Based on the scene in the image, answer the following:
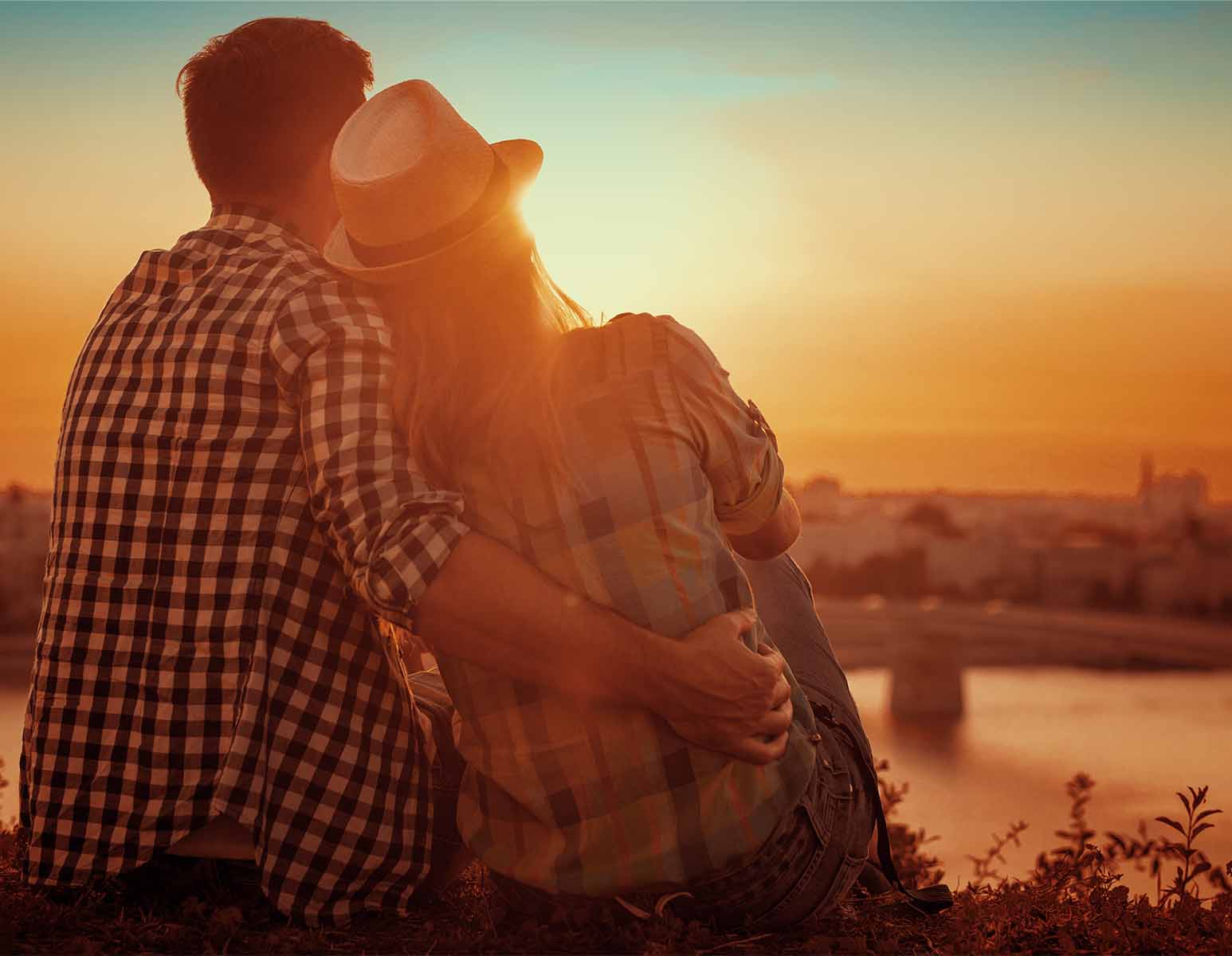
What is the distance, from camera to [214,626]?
Answer: 1.58 m

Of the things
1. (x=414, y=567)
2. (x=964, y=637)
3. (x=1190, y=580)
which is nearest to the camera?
(x=414, y=567)

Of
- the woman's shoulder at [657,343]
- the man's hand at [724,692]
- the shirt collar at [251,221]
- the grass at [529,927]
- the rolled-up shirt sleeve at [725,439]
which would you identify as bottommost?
the grass at [529,927]

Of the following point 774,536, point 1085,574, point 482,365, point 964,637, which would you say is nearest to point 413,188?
point 482,365

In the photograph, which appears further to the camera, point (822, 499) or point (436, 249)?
point (822, 499)

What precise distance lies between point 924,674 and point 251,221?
31740 mm

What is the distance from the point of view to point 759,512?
1683mm

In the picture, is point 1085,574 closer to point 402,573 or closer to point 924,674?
point 924,674

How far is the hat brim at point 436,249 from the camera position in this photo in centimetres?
151

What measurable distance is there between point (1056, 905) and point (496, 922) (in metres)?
0.96

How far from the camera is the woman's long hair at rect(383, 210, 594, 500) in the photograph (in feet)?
4.72

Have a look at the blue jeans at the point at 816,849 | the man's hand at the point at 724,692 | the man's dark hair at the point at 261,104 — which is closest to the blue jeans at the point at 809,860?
the blue jeans at the point at 816,849

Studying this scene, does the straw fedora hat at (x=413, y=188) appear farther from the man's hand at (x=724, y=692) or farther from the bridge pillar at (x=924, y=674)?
the bridge pillar at (x=924, y=674)

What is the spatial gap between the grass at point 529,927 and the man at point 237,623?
52mm

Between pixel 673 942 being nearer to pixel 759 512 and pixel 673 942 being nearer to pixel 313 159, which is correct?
pixel 759 512
